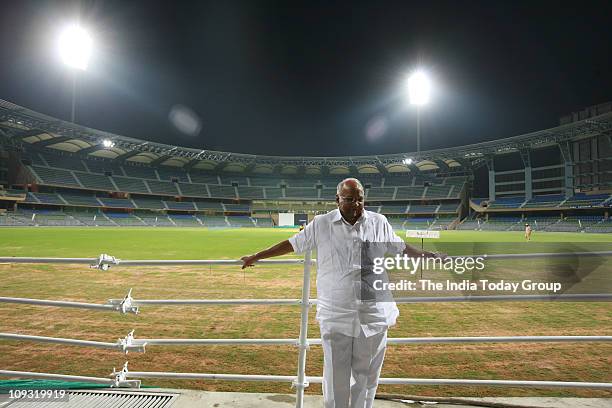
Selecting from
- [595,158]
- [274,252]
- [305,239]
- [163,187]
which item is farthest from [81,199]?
[595,158]

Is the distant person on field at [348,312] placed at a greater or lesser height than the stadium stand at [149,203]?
lesser

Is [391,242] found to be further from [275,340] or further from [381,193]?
[381,193]

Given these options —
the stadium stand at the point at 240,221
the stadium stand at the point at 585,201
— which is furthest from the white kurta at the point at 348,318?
the stadium stand at the point at 240,221

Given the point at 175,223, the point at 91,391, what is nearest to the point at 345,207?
the point at 91,391

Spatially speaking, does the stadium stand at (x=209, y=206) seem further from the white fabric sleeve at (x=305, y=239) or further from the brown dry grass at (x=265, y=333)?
the white fabric sleeve at (x=305, y=239)

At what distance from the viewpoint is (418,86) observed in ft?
135

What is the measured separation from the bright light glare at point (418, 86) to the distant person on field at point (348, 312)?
43828 millimetres

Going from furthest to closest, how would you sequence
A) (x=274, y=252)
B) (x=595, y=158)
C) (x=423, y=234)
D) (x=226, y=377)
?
(x=595, y=158) < (x=423, y=234) < (x=226, y=377) < (x=274, y=252)

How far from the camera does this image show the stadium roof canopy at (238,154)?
143 ft

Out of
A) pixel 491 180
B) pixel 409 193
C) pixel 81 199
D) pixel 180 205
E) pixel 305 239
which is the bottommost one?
pixel 305 239

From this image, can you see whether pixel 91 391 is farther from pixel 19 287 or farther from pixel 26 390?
pixel 19 287

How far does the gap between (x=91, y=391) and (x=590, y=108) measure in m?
68.0

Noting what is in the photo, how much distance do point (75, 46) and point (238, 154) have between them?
32207mm

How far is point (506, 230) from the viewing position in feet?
160
